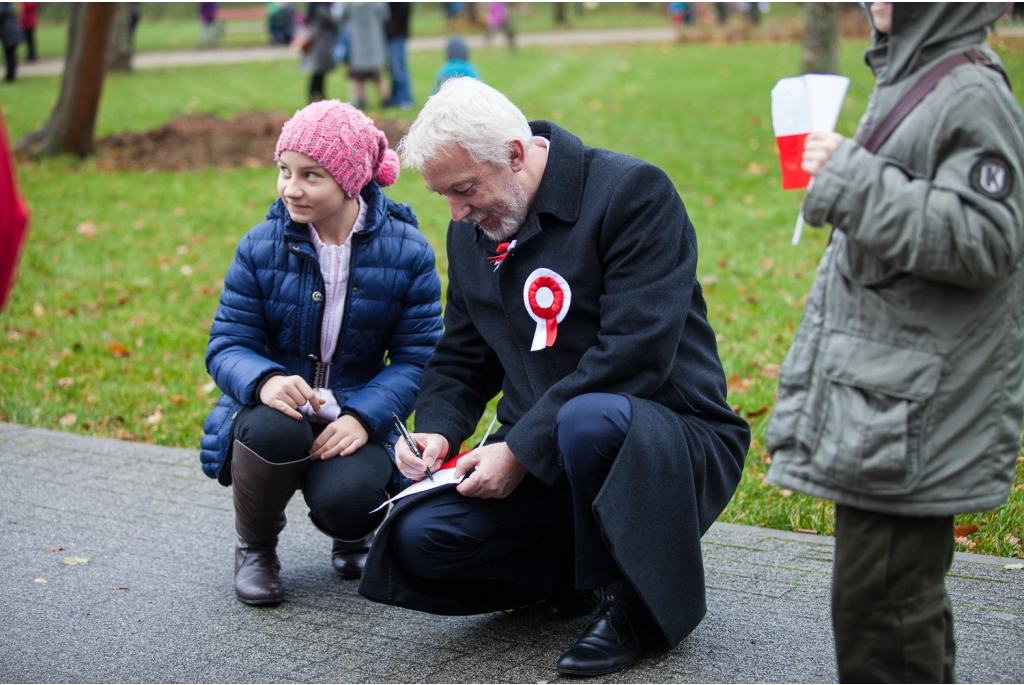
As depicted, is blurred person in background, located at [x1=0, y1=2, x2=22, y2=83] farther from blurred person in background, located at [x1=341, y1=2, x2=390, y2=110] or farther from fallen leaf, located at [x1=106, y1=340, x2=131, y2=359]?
fallen leaf, located at [x1=106, y1=340, x2=131, y2=359]

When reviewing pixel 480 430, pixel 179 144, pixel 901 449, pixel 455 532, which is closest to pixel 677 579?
pixel 455 532

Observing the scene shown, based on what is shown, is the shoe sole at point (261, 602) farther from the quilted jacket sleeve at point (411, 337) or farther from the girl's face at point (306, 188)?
the girl's face at point (306, 188)

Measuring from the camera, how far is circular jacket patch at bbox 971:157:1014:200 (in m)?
1.87

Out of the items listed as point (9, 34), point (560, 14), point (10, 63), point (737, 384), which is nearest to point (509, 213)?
point (737, 384)

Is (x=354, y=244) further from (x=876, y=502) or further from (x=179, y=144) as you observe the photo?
(x=179, y=144)

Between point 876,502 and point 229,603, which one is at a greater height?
point 876,502

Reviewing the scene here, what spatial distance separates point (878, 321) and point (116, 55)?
21.9 m

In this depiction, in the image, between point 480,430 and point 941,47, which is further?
point 480,430

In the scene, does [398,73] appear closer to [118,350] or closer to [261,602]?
[118,350]

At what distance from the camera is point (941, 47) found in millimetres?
1990

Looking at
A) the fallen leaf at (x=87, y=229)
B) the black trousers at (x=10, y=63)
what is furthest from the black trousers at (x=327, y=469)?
the black trousers at (x=10, y=63)

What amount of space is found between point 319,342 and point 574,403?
1055mm

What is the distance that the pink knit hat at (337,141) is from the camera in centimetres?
318

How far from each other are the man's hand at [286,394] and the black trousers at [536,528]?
52cm
